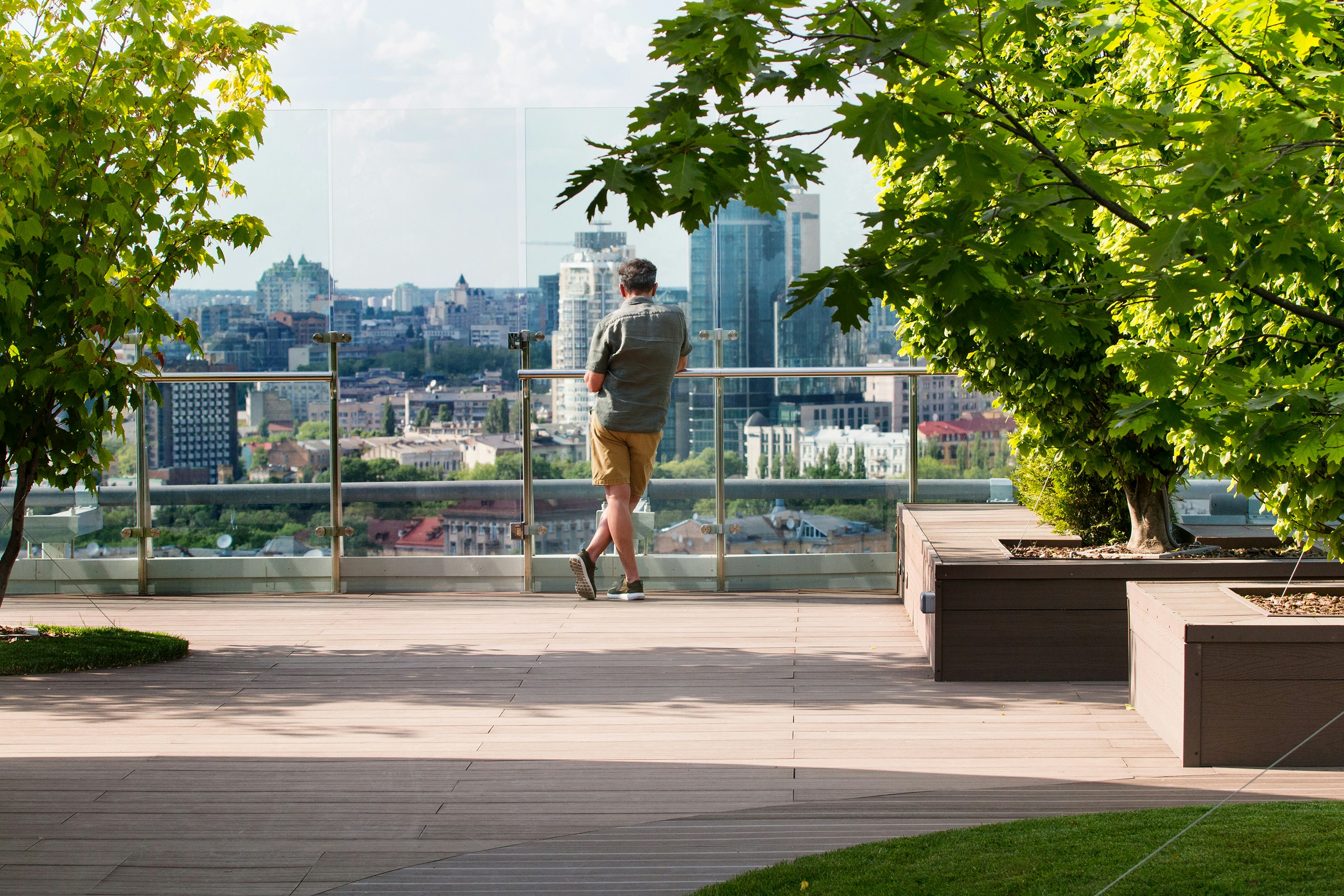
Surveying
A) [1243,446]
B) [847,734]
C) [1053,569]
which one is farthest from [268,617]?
[1243,446]

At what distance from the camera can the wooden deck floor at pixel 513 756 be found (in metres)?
3.06

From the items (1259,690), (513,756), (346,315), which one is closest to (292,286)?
(346,315)

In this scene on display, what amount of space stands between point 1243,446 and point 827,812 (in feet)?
4.70

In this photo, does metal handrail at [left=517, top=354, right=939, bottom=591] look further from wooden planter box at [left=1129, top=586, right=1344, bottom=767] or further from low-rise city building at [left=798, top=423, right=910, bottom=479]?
wooden planter box at [left=1129, top=586, right=1344, bottom=767]

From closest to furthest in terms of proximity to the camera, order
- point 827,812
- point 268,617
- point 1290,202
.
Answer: point 1290,202 < point 827,812 < point 268,617

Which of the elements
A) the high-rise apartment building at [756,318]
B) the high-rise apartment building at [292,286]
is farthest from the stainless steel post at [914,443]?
the high-rise apartment building at [292,286]

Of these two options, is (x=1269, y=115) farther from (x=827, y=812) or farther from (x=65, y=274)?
(x=65, y=274)

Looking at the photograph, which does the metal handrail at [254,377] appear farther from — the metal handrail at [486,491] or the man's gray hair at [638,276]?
the man's gray hair at [638,276]

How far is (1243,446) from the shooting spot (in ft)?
8.47

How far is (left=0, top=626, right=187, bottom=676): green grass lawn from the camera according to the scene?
4996 mm

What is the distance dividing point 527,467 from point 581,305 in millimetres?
1035

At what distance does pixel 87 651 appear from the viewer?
5.12 metres

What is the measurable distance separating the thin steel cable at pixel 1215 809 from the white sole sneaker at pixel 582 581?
3.79 m

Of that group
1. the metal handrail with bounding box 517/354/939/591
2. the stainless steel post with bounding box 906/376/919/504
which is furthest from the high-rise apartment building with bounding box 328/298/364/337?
the stainless steel post with bounding box 906/376/919/504
